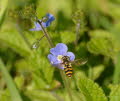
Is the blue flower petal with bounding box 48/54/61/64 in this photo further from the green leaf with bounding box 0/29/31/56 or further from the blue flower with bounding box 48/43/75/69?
the green leaf with bounding box 0/29/31/56

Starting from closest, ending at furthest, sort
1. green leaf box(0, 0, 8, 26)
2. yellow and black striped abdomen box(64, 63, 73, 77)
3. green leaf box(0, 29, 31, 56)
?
yellow and black striped abdomen box(64, 63, 73, 77), green leaf box(0, 0, 8, 26), green leaf box(0, 29, 31, 56)

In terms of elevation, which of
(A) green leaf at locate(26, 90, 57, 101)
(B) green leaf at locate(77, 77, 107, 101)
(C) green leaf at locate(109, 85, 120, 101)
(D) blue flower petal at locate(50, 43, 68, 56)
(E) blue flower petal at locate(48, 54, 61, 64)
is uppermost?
Result: (D) blue flower petal at locate(50, 43, 68, 56)

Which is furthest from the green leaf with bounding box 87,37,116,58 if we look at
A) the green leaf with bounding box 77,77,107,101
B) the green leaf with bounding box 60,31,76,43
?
the green leaf with bounding box 77,77,107,101

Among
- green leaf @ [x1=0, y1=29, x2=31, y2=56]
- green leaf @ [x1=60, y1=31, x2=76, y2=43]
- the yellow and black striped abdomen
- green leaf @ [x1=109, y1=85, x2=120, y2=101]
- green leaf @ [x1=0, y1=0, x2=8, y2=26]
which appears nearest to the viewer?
the yellow and black striped abdomen

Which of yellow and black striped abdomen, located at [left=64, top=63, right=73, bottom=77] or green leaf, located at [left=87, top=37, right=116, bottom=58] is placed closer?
A: yellow and black striped abdomen, located at [left=64, top=63, right=73, bottom=77]

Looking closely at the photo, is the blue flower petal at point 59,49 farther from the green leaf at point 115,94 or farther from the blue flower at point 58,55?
the green leaf at point 115,94

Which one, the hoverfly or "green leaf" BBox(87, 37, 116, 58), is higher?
the hoverfly

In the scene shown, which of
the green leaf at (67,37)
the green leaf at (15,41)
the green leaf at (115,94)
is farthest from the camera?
the green leaf at (15,41)

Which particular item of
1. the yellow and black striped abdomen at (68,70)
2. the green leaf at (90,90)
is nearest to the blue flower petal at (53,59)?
the yellow and black striped abdomen at (68,70)

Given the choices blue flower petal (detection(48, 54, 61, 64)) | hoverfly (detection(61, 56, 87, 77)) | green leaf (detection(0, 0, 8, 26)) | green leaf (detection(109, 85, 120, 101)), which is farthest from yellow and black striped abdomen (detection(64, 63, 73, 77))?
green leaf (detection(0, 0, 8, 26))
